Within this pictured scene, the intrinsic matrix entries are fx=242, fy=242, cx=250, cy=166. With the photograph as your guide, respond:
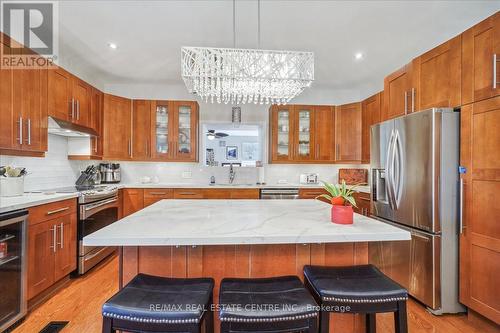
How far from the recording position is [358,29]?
8.34ft

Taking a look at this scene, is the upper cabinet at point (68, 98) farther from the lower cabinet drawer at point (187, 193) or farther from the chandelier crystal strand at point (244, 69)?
the chandelier crystal strand at point (244, 69)

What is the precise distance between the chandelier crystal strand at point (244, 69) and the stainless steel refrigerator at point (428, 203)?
1.13 meters

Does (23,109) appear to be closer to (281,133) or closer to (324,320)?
(324,320)

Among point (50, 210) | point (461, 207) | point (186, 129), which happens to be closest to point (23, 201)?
point (50, 210)

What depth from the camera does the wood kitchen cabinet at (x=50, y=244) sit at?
209 cm

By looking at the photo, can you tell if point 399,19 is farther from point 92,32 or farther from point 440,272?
point 92,32

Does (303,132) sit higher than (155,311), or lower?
higher

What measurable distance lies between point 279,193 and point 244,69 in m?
2.34

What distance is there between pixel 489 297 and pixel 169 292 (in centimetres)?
230

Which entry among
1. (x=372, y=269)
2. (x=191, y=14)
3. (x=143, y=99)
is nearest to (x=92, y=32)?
(x=191, y=14)

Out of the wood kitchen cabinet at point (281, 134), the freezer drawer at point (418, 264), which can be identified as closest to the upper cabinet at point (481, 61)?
the freezer drawer at point (418, 264)

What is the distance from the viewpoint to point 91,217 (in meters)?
2.83

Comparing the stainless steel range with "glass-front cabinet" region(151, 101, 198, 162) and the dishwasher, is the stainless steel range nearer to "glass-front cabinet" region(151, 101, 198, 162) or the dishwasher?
"glass-front cabinet" region(151, 101, 198, 162)

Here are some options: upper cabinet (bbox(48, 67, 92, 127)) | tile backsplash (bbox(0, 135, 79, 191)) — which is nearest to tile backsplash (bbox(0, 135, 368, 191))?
tile backsplash (bbox(0, 135, 79, 191))
